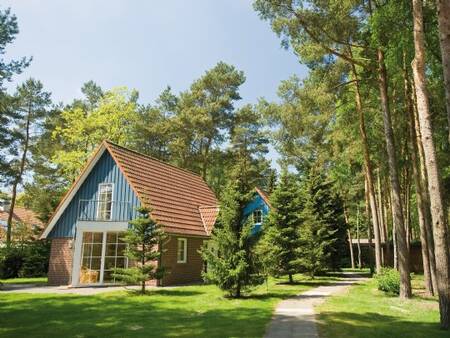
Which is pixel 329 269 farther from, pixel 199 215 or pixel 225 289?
pixel 225 289

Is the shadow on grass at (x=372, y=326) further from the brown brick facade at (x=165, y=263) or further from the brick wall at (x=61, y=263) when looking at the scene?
the brick wall at (x=61, y=263)

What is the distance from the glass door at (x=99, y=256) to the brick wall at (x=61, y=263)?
86 centimetres

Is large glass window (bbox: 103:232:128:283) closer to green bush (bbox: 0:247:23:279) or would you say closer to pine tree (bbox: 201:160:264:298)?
pine tree (bbox: 201:160:264:298)

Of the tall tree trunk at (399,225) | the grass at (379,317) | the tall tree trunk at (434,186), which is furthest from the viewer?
the tall tree trunk at (399,225)

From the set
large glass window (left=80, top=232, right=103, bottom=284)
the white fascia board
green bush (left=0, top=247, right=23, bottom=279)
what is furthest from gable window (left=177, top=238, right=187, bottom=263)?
green bush (left=0, top=247, right=23, bottom=279)

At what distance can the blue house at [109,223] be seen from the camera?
19.5 meters

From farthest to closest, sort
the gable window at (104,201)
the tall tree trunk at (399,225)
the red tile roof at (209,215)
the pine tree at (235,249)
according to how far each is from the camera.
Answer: the red tile roof at (209,215) → the gable window at (104,201) → the pine tree at (235,249) → the tall tree trunk at (399,225)

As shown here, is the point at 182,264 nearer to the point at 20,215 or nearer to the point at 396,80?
the point at 396,80

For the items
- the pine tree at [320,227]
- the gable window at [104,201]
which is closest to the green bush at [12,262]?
the gable window at [104,201]

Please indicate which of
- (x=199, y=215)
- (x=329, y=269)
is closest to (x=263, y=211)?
(x=329, y=269)

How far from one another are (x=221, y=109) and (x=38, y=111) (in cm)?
1779

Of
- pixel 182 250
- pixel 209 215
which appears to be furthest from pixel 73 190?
pixel 209 215

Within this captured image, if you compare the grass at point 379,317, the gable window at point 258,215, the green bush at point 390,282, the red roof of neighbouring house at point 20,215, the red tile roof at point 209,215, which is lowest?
the grass at point 379,317

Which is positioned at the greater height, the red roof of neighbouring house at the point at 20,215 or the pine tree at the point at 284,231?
the red roof of neighbouring house at the point at 20,215
